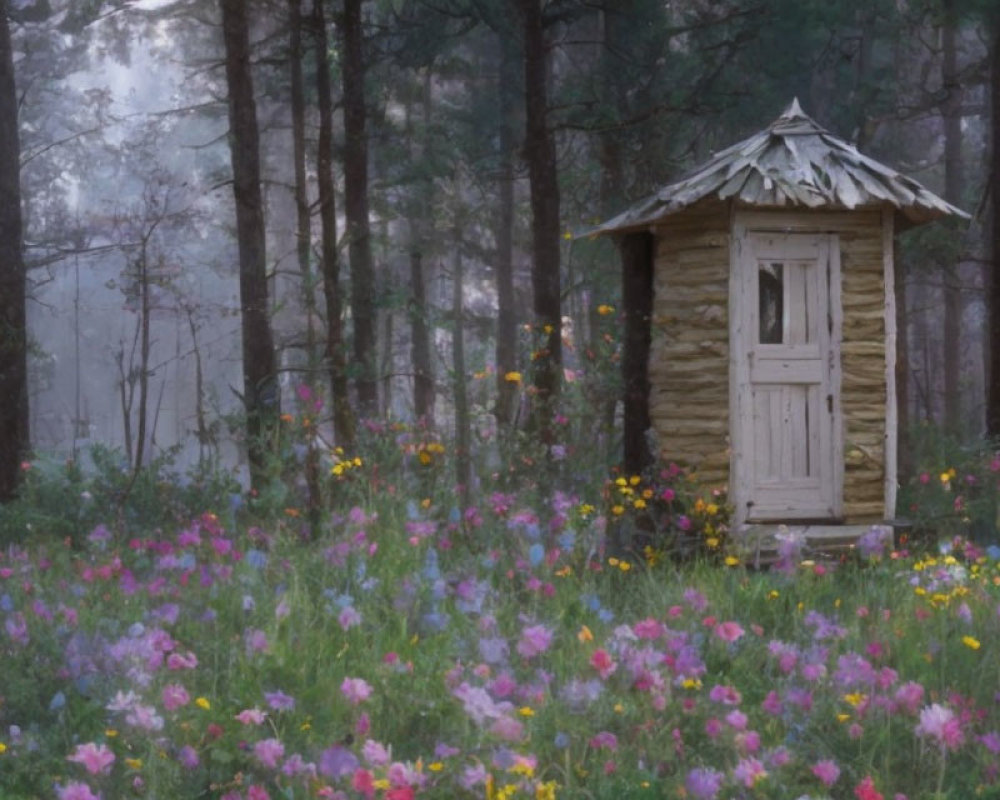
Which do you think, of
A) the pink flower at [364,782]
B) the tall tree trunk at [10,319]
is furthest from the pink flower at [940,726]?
the tall tree trunk at [10,319]

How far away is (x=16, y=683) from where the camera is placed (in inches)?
194

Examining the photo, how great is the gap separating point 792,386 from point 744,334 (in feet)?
1.88

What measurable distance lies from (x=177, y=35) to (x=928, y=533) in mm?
27623

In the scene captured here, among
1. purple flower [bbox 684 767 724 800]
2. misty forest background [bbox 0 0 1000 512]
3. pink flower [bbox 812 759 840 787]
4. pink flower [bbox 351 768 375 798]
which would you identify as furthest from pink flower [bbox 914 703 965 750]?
misty forest background [bbox 0 0 1000 512]

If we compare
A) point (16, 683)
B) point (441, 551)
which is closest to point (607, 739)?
point (16, 683)

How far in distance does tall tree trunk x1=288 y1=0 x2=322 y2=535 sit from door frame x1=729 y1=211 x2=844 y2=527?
325cm

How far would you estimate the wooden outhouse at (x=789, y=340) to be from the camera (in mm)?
10281

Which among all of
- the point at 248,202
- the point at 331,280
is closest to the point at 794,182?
the point at 331,280

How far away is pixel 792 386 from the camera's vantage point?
1042 cm

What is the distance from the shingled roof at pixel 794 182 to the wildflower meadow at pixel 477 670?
3.13 meters

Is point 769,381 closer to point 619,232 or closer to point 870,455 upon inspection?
point 870,455

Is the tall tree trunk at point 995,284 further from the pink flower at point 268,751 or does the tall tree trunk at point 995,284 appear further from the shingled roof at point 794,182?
the pink flower at point 268,751

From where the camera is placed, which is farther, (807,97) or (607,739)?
(807,97)

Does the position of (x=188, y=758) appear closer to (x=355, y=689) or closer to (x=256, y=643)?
(x=355, y=689)
